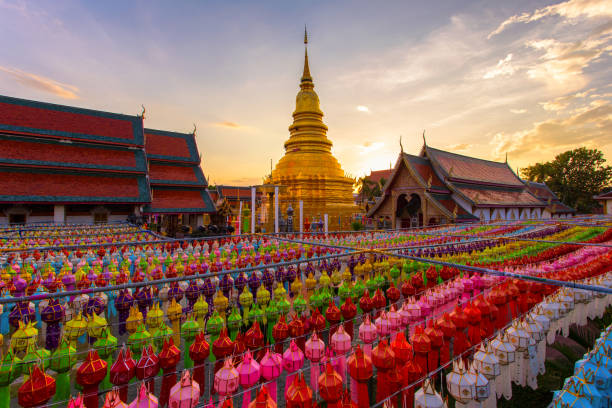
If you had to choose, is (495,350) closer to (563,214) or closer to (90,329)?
(90,329)

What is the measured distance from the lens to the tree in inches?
1785

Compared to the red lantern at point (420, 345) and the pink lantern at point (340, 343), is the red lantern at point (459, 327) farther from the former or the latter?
the pink lantern at point (340, 343)

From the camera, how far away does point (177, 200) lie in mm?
23766

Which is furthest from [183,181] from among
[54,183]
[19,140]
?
[19,140]

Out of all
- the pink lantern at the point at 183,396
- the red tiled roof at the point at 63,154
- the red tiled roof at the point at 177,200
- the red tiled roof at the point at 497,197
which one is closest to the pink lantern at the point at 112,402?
the pink lantern at the point at 183,396

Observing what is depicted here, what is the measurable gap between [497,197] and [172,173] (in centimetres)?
2761

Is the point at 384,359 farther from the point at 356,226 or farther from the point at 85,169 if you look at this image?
the point at 85,169

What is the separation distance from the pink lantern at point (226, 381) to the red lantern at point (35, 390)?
1.37 metres

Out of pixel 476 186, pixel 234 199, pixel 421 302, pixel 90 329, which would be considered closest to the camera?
pixel 90 329

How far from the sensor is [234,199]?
45.9m

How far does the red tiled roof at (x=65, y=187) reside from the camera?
18.1 m

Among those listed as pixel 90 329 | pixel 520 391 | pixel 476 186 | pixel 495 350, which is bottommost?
pixel 520 391

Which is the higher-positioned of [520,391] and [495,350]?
[495,350]

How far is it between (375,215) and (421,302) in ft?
74.6
